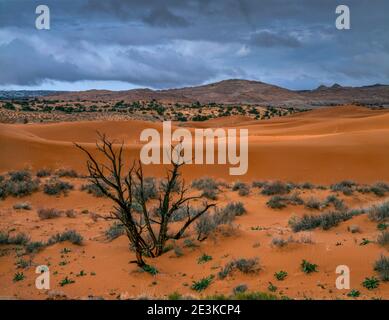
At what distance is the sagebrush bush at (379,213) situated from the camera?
34.5 ft

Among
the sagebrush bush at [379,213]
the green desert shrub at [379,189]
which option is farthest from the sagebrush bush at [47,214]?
the green desert shrub at [379,189]

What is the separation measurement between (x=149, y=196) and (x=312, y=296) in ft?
34.1

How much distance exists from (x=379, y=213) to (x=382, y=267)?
11.8 ft

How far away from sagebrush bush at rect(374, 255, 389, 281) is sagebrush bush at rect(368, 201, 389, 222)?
3062 mm

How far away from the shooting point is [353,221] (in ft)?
35.7

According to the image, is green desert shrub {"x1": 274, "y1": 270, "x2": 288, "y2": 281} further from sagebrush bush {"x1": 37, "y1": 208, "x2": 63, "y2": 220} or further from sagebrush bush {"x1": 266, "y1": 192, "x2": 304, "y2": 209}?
sagebrush bush {"x1": 37, "y1": 208, "x2": 63, "y2": 220}

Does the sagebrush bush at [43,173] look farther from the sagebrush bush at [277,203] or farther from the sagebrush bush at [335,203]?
the sagebrush bush at [335,203]

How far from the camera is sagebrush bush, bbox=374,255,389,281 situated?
715 centimetres

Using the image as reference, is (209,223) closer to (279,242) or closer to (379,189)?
→ (279,242)

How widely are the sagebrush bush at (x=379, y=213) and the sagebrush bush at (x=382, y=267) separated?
121 inches

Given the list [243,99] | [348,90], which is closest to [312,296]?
[243,99]

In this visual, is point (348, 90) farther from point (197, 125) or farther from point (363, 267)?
point (363, 267)

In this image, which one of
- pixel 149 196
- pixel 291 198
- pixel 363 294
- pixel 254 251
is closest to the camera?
pixel 363 294

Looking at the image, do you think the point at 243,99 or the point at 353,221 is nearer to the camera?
the point at 353,221
